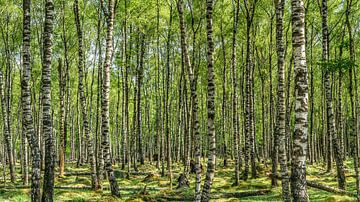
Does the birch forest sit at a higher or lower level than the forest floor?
higher

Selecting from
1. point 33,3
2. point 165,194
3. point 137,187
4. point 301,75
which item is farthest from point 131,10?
point 301,75

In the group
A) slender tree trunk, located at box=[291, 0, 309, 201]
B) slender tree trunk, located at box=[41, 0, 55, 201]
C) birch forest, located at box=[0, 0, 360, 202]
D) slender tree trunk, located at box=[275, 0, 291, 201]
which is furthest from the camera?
slender tree trunk, located at box=[275, 0, 291, 201]

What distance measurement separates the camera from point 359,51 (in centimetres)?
3469

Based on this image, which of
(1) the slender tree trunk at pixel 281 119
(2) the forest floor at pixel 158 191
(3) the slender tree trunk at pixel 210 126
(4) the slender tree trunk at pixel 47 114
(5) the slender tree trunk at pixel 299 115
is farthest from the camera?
(2) the forest floor at pixel 158 191

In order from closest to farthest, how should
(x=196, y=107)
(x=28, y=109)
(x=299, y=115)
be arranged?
1. (x=299, y=115)
2. (x=28, y=109)
3. (x=196, y=107)

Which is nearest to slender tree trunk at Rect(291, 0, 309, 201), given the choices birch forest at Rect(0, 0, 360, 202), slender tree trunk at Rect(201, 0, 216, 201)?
birch forest at Rect(0, 0, 360, 202)

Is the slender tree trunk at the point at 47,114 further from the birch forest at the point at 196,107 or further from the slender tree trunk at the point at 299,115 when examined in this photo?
the slender tree trunk at the point at 299,115

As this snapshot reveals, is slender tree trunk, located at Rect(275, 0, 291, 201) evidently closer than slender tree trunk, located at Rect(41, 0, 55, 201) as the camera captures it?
No

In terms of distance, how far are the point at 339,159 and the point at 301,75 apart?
965 cm

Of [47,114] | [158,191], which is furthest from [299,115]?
[158,191]

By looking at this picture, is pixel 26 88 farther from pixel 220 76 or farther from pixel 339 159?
pixel 220 76

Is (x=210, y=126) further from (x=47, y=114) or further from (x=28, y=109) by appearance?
(x=28, y=109)

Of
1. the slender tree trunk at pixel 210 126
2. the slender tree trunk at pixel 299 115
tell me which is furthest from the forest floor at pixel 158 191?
the slender tree trunk at pixel 299 115

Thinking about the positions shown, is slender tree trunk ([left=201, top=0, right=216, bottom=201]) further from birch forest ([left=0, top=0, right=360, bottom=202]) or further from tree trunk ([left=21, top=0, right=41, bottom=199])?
tree trunk ([left=21, top=0, right=41, bottom=199])
